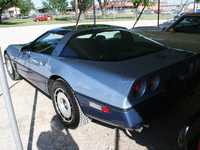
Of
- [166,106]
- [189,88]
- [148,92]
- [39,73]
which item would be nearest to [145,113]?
[148,92]

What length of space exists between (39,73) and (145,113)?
176 cm

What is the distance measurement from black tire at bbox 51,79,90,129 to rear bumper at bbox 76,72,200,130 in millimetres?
117

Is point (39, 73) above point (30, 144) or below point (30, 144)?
above

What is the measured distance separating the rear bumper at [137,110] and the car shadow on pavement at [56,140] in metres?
0.45

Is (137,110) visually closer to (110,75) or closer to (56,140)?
(110,75)

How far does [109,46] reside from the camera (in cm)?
264

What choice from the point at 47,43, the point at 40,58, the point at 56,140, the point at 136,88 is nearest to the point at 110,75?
the point at 136,88

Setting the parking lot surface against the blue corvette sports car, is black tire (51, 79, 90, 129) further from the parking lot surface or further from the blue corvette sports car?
the parking lot surface

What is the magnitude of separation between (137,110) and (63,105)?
3.72 feet

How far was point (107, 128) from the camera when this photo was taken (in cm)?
265

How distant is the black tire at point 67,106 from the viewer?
234cm

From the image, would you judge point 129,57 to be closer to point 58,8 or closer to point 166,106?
point 166,106

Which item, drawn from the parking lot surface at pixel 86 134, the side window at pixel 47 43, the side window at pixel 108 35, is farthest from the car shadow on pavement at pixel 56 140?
the side window at pixel 108 35

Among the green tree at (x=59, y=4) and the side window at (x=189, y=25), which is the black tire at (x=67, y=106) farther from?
the green tree at (x=59, y=4)
